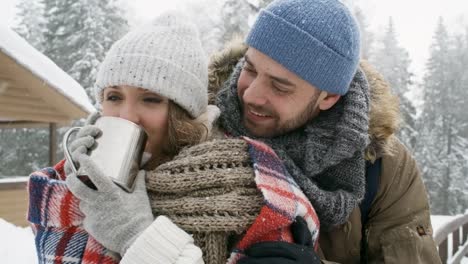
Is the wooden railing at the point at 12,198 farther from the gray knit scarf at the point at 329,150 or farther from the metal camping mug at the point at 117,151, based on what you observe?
→ the metal camping mug at the point at 117,151

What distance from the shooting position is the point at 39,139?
30.7 metres

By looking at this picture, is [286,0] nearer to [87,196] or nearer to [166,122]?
[166,122]

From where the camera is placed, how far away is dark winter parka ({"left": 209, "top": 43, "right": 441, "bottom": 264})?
7.52 feet

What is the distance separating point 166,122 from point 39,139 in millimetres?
31474

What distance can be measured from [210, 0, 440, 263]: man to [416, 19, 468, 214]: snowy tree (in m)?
37.5

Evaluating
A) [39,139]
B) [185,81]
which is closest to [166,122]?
[185,81]

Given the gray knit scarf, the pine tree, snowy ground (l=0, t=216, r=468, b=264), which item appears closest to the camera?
the gray knit scarf

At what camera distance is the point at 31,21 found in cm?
3622

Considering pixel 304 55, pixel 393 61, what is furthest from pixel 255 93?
pixel 393 61

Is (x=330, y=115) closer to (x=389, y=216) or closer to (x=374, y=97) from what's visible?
(x=374, y=97)

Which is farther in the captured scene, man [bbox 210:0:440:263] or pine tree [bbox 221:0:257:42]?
pine tree [bbox 221:0:257:42]

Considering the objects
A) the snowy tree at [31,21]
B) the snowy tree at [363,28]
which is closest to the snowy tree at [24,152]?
the snowy tree at [31,21]

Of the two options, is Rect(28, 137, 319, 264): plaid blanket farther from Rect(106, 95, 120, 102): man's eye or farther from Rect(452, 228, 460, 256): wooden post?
Rect(452, 228, 460, 256): wooden post

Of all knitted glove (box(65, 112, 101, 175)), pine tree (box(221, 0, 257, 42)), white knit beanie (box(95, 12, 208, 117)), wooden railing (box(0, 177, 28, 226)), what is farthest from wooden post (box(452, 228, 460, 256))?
pine tree (box(221, 0, 257, 42))
